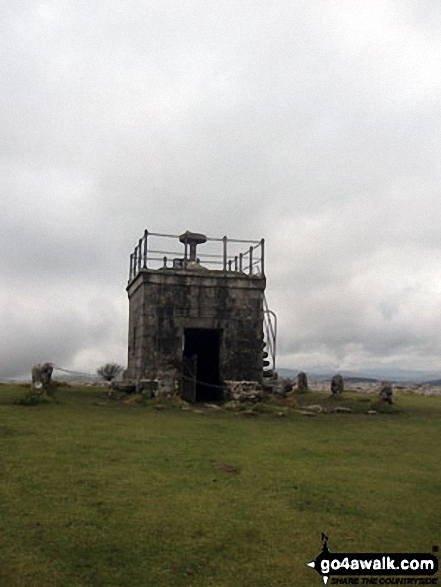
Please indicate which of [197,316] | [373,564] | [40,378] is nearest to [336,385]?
[197,316]

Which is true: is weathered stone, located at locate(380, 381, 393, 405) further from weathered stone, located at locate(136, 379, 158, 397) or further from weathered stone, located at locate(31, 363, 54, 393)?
weathered stone, located at locate(31, 363, 54, 393)

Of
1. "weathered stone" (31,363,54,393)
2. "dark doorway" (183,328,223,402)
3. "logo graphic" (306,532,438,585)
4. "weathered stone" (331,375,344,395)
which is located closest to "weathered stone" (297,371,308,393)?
"weathered stone" (331,375,344,395)

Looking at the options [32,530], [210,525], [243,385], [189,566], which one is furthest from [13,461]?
[243,385]

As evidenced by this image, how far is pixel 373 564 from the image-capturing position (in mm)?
4633

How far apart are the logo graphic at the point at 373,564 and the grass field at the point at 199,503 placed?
0.46 feet

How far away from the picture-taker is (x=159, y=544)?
481cm

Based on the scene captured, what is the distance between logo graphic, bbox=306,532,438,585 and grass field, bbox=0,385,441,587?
14cm

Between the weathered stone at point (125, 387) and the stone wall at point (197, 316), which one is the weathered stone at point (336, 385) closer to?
the stone wall at point (197, 316)

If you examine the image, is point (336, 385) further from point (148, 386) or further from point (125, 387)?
point (125, 387)

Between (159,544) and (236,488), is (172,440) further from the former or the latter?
(159,544)

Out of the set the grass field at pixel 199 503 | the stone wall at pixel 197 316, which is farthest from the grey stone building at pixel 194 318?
the grass field at pixel 199 503

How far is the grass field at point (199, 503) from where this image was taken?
4402 mm

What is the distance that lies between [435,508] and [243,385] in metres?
12.1

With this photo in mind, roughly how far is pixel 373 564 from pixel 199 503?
202cm
